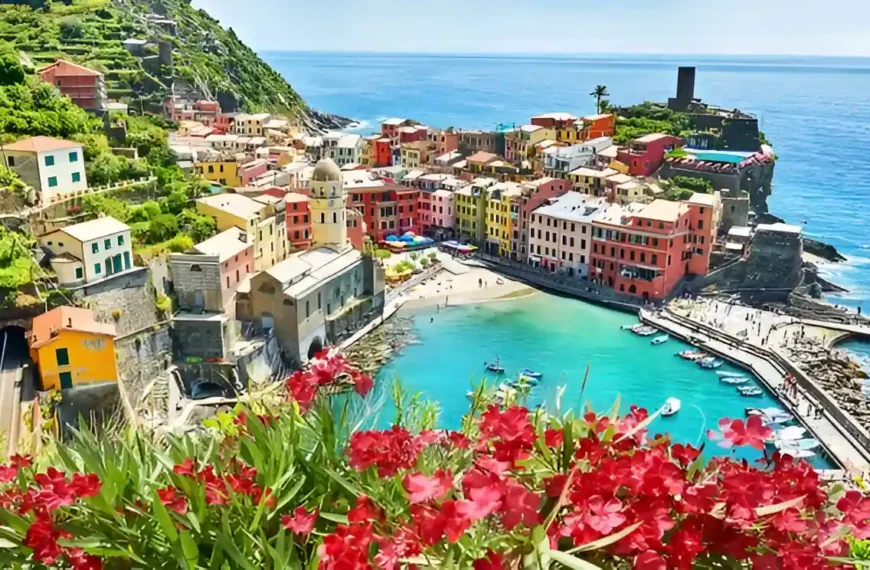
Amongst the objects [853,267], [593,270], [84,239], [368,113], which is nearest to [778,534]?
[84,239]

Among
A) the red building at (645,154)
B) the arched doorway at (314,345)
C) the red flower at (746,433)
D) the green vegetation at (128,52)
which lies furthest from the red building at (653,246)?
the red flower at (746,433)

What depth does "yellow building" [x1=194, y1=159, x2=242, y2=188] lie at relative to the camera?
1127 inches

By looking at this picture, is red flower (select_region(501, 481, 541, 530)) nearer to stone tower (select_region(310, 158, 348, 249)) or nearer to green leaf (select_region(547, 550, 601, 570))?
green leaf (select_region(547, 550, 601, 570))

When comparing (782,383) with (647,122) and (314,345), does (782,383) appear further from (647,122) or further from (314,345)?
(647,122)

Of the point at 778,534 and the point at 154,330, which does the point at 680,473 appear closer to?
the point at 778,534

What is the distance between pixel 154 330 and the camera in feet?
62.6

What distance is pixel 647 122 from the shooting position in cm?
4578

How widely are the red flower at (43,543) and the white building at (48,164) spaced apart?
64.9 ft

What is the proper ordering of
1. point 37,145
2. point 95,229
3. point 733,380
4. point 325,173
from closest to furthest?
1. point 95,229
2. point 37,145
3. point 733,380
4. point 325,173

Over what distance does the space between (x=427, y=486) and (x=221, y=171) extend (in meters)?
28.7

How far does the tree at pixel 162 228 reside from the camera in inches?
840

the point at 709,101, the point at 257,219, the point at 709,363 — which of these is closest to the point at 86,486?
the point at 257,219

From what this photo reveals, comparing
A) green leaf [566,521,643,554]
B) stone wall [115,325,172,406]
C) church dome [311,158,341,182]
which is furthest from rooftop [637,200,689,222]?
green leaf [566,521,643,554]

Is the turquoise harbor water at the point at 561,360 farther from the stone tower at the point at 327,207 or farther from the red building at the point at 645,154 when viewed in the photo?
the red building at the point at 645,154
